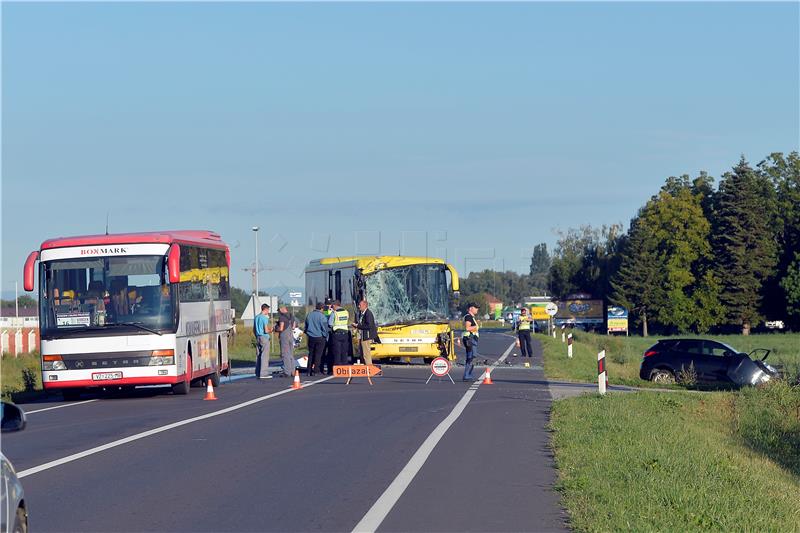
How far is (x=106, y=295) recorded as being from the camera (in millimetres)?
23031

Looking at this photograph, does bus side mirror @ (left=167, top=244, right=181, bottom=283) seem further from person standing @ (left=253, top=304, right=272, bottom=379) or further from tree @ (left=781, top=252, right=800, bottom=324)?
tree @ (left=781, top=252, right=800, bottom=324)

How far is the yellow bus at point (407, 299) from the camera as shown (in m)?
35.8

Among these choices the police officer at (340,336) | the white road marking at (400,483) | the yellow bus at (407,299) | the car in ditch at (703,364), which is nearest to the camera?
the white road marking at (400,483)

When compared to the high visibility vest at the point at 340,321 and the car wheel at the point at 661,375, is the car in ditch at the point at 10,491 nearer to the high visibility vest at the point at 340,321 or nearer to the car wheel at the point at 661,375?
the high visibility vest at the point at 340,321

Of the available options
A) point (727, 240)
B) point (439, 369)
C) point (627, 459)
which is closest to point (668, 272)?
point (727, 240)

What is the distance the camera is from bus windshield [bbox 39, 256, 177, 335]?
75.2ft

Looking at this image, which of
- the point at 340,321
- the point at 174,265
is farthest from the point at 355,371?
the point at 174,265

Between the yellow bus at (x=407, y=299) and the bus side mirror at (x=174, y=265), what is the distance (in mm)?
13086

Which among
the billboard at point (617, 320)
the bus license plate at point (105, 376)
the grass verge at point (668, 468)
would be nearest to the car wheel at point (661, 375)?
the grass verge at point (668, 468)

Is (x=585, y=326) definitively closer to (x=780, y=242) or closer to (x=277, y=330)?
(x=780, y=242)

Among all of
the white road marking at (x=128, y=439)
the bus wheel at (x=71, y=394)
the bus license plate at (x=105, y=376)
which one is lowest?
the white road marking at (x=128, y=439)

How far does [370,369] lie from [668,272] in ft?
254

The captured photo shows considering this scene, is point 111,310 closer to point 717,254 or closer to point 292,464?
point 292,464

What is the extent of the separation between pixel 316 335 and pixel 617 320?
74.8m
